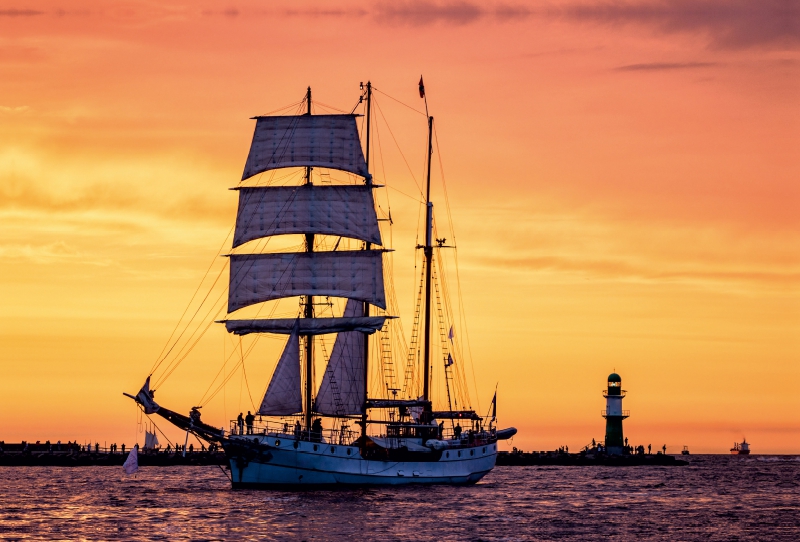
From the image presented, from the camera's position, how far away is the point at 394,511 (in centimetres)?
7419

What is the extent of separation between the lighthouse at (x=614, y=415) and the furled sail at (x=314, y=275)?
5517 cm

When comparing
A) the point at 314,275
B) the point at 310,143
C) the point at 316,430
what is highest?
the point at 310,143

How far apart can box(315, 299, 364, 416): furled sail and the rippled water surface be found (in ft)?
25.7

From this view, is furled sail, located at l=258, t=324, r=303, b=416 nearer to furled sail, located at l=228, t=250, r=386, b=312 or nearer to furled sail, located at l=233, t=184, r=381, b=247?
furled sail, located at l=228, t=250, r=386, b=312

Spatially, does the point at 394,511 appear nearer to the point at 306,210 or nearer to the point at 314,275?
the point at 314,275

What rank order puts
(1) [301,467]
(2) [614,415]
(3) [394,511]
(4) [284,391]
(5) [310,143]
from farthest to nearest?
1. (2) [614,415]
2. (5) [310,143]
3. (4) [284,391]
4. (1) [301,467]
5. (3) [394,511]

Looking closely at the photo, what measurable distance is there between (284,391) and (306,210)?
14399mm

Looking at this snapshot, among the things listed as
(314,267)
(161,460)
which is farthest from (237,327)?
(161,460)

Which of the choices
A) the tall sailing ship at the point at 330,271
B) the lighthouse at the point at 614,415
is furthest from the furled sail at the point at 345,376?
the lighthouse at the point at 614,415

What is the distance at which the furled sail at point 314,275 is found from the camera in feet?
314

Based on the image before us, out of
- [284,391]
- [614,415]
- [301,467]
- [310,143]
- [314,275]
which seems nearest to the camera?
[301,467]

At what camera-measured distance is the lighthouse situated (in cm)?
14450

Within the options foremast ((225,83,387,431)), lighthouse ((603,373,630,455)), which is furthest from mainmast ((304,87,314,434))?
lighthouse ((603,373,630,455))

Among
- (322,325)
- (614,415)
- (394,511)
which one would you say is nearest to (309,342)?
(322,325)
